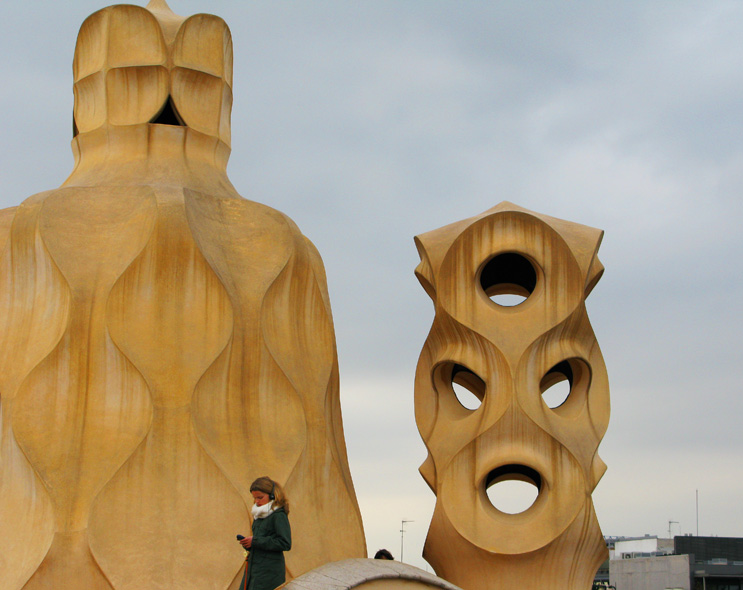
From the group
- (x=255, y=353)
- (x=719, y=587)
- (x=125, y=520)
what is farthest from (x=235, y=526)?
(x=719, y=587)

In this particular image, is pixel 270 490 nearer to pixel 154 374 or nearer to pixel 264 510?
pixel 264 510

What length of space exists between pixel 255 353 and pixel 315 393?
111 cm

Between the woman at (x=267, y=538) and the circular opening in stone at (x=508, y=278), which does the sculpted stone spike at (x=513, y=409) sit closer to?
the circular opening in stone at (x=508, y=278)

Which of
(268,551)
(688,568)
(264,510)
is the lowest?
(688,568)

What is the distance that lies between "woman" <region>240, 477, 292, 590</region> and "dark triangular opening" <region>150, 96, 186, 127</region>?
8.65 meters

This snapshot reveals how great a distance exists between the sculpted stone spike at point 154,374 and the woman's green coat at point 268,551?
4.14m

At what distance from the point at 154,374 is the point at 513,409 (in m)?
5.92

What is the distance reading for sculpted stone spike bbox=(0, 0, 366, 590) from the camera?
469 inches

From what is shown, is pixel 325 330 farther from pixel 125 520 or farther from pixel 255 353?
pixel 125 520

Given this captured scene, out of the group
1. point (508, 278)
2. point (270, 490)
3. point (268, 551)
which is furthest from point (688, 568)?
point (270, 490)

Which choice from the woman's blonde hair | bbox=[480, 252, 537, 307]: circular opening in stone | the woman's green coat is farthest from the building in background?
the woman's blonde hair

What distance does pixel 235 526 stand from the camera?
1222 centimetres

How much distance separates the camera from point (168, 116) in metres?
15.9

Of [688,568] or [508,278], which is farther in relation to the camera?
[688,568]
